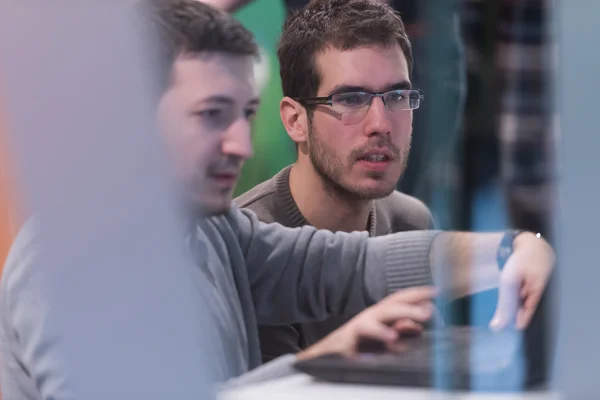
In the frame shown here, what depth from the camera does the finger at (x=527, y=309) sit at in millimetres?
1015

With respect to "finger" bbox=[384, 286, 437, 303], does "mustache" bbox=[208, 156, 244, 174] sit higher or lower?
higher

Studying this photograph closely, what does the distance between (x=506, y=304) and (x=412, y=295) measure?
0.13m

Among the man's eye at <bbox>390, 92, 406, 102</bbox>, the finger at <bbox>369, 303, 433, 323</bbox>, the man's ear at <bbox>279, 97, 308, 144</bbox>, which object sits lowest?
the finger at <bbox>369, 303, 433, 323</bbox>

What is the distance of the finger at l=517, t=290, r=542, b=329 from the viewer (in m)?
1.01

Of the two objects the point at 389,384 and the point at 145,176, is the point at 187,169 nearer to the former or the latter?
the point at 145,176

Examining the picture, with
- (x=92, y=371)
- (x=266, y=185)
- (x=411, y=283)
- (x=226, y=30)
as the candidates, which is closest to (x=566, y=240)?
(x=411, y=283)

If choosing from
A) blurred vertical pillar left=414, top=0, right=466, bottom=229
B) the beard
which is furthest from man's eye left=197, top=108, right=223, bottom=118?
blurred vertical pillar left=414, top=0, right=466, bottom=229

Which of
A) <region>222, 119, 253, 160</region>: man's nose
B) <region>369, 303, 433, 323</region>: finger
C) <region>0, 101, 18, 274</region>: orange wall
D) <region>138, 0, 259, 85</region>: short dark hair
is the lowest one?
<region>369, 303, 433, 323</region>: finger

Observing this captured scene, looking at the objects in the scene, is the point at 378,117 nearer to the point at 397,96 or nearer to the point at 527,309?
the point at 397,96

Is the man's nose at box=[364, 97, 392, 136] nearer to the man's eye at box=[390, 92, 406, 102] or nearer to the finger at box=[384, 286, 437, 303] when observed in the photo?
the man's eye at box=[390, 92, 406, 102]

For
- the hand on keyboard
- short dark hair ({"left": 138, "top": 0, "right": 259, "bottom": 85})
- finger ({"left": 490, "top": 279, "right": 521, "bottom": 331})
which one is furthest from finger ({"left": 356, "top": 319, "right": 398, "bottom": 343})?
short dark hair ({"left": 138, "top": 0, "right": 259, "bottom": 85})

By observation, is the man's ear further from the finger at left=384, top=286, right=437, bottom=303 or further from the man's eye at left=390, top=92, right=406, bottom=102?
the finger at left=384, top=286, right=437, bottom=303

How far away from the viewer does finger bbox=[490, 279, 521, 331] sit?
1010 mm

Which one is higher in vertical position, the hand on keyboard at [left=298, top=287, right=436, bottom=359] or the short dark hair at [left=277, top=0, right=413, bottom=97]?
the short dark hair at [left=277, top=0, right=413, bottom=97]
